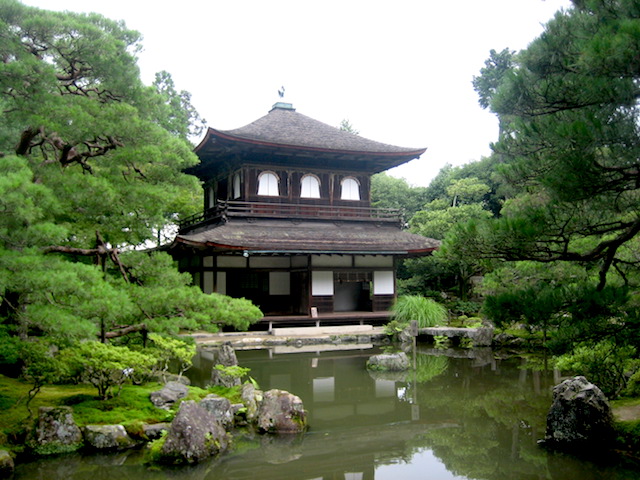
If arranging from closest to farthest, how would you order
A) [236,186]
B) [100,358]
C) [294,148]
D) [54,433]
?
[54,433]
[100,358]
[294,148]
[236,186]

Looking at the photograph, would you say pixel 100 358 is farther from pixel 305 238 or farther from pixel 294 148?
pixel 294 148

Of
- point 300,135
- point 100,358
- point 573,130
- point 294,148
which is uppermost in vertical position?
point 300,135

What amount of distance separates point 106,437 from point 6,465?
1165 mm

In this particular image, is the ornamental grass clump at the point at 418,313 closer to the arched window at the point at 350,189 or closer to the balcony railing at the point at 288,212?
the balcony railing at the point at 288,212

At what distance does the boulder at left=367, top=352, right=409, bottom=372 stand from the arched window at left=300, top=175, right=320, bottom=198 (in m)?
8.79

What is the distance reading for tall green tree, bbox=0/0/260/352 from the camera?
20.7ft

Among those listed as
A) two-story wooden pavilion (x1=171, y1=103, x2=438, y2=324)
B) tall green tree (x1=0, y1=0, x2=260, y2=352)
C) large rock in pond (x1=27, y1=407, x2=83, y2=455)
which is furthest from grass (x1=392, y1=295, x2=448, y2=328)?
large rock in pond (x1=27, y1=407, x2=83, y2=455)

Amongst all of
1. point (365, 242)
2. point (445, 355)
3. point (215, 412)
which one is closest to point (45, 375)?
point (215, 412)

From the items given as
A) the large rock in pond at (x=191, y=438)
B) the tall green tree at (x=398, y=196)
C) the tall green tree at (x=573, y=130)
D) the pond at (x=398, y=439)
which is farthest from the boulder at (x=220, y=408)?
the tall green tree at (x=398, y=196)

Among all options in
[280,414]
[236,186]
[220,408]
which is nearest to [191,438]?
[220,408]

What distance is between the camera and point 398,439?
7492 mm

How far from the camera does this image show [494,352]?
15.6 metres

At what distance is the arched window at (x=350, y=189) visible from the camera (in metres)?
21.1

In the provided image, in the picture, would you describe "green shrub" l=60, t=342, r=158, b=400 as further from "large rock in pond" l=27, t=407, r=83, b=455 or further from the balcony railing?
the balcony railing
